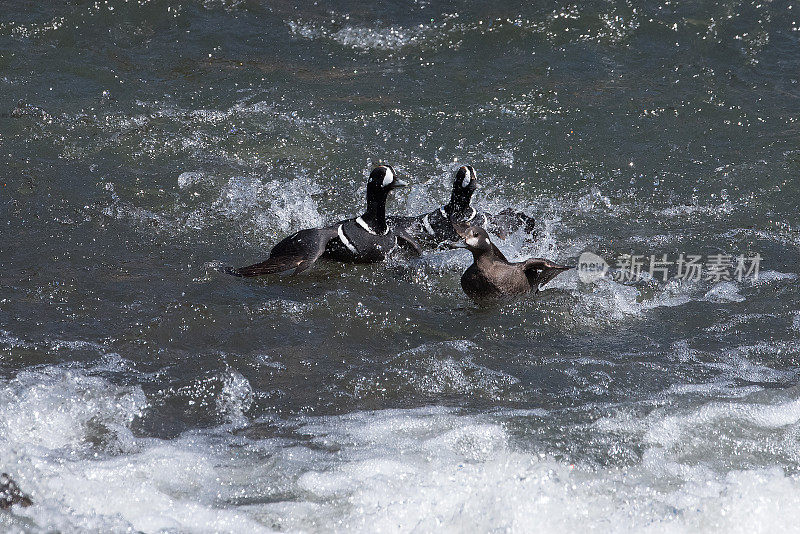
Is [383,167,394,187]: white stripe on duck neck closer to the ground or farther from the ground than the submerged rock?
farther from the ground

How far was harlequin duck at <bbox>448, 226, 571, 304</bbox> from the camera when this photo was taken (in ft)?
18.2

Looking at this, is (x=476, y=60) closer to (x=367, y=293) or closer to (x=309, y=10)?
(x=309, y=10)

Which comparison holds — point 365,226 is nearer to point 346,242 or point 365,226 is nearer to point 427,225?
point 346,242

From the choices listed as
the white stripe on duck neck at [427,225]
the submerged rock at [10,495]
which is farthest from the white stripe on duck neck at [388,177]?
the submerged rock at [10,495]

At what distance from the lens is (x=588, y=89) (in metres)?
8.79

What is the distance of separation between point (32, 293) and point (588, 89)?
5773mm

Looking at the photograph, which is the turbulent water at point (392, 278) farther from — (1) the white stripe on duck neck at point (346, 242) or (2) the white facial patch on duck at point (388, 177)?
(2) the white facial patch on duck at point (388, 177)
